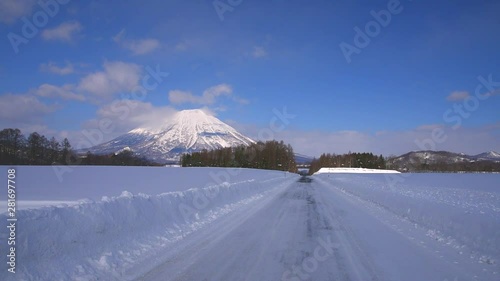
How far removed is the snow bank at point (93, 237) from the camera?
555 cm

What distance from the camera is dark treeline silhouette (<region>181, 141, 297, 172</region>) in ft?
431

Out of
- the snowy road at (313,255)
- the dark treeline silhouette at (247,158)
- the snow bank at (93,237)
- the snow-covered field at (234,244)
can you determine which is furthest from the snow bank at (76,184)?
the dark treeline silhouette at (247,158)

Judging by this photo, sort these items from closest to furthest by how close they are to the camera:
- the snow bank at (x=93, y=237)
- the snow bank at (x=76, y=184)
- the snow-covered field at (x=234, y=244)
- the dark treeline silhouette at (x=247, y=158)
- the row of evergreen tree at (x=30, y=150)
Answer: the snow bank at (x=93, y=237) < the snow-covered field at (x=234, y=244) < the snow bank at (x=76, y=184) < the row of evergreen tree at (x=30, y=150) < the dark treeline silhouette at (x=247, y=158)

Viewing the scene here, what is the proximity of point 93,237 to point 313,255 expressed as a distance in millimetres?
4606

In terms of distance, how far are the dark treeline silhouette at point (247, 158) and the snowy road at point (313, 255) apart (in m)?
117

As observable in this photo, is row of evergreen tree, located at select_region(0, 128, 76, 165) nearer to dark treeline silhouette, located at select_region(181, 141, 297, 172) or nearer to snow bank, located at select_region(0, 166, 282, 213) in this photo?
snow bank, located at select_region(0, 166, 282, 213)

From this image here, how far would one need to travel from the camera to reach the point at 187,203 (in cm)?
1337

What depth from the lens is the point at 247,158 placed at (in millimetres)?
131500

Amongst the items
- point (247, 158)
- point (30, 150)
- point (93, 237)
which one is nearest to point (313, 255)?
point (93, 237)

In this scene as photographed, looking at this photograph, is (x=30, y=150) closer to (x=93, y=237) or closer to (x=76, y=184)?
(x=76, y=184)

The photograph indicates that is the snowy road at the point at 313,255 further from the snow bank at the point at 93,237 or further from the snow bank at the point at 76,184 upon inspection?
the snow bank at the point at 76,184

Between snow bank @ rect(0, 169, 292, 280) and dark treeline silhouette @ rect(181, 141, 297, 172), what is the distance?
385 ft


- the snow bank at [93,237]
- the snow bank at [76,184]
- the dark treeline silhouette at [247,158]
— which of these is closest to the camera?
the snow bank at [93,237]

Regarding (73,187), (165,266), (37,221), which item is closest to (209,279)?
(165,266)
